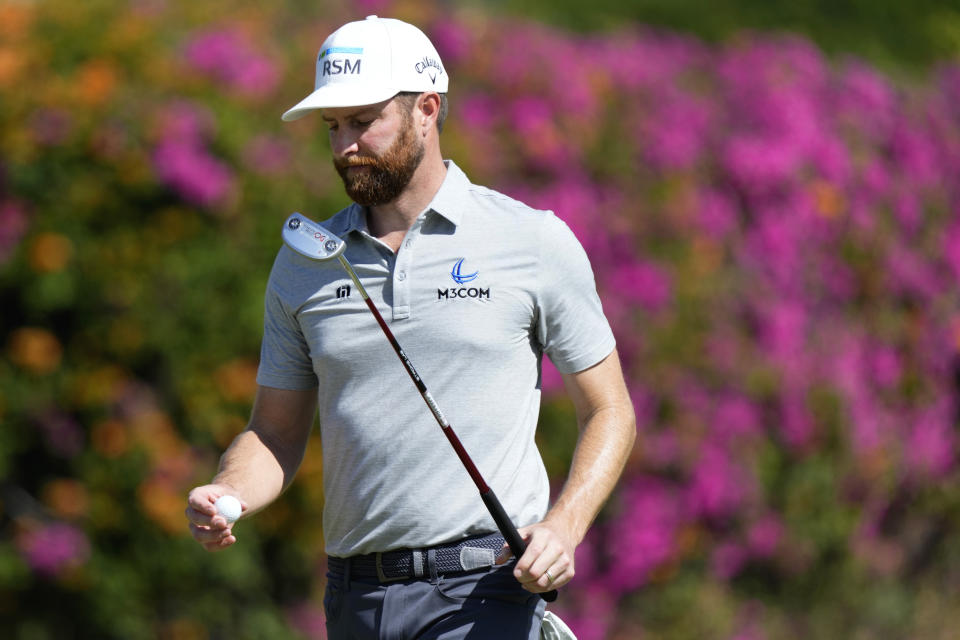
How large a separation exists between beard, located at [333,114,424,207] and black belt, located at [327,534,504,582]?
32.7 inches

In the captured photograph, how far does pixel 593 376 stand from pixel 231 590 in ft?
13.0

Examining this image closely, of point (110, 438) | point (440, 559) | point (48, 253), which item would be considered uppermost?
point (440, 559)

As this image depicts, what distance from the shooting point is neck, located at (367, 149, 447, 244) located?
3.39 m

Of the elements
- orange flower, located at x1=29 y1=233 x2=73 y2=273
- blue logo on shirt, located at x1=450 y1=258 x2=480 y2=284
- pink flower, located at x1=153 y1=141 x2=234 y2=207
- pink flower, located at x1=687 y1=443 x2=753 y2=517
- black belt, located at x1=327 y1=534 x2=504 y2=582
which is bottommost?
pink flower, located at x1=687 y1=443 x2=753 y2=517

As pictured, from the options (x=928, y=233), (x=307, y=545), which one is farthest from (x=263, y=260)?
(x=928, y=233)

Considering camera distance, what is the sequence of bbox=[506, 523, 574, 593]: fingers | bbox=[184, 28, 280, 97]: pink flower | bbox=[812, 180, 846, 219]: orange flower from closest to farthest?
bbox=[506, 523, 574, 593]: fingers, bbox=[184, 28, 280, 97]: pink flower, bbox=[812, 180, 846, 219]: orange flower

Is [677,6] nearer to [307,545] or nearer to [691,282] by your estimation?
[691,282]

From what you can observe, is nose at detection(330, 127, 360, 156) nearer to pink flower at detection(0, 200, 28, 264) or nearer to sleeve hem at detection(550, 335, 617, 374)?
sleeve hem at detection(550, 335, 617, 374)

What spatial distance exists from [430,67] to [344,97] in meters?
0.30

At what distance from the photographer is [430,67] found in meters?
3.43

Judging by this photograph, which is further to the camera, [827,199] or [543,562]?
[827,199]

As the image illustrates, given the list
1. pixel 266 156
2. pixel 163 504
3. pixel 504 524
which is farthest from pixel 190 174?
pixel 504 524

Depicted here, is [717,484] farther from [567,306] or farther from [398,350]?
[398,350]

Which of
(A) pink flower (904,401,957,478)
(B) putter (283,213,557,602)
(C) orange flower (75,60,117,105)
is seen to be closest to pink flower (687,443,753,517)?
(A) pink flower (904,401,957,478)
